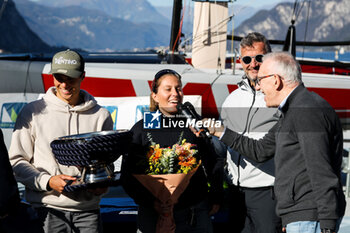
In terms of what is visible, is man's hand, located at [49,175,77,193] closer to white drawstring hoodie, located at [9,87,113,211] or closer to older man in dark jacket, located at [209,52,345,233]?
white drawstring hoodie, located at [9,87,113,211]

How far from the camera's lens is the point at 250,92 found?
271 cm

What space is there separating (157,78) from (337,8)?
369ft

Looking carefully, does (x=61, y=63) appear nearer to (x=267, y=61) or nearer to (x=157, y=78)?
(x=157, y=78)

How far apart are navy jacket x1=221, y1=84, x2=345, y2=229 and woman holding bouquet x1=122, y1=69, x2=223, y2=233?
453mm

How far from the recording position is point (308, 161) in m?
1.82

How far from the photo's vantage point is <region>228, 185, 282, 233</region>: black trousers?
2.52m

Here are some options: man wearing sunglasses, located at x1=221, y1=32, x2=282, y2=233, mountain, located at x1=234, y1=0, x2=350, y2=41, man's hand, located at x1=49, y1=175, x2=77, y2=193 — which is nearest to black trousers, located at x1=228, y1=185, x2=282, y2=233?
man wearing sunglasses, located at x1=221, y1=32, x2=282, y2=233

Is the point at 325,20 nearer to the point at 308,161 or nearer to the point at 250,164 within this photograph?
the point at 250,164

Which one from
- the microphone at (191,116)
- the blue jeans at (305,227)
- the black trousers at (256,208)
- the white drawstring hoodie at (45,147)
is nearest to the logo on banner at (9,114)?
the white drawstring hoodie at (45,147)

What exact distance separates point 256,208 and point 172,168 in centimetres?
73

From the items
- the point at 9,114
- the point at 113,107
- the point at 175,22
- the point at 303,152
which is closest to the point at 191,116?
the point at 303,152

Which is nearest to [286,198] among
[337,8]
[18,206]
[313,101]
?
[313,101]

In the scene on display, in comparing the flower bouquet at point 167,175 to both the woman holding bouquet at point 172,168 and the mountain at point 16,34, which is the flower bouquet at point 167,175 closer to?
the woman holding bouquet at point 172,168

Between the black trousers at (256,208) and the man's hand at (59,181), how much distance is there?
1.10m
